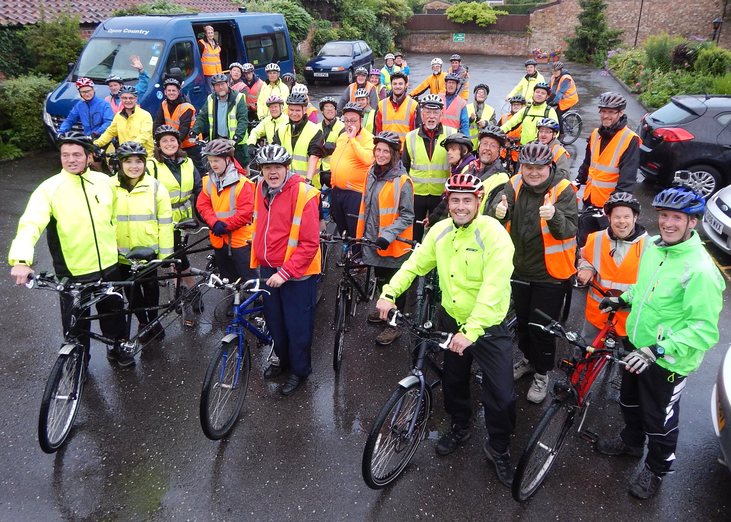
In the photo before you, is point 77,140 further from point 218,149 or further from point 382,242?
point 382,242

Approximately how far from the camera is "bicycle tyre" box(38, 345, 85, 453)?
3.94m

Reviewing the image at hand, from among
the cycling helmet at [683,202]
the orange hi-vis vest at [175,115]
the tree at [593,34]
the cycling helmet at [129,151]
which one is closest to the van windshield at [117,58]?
the orange hi-vis vest at [175,115]

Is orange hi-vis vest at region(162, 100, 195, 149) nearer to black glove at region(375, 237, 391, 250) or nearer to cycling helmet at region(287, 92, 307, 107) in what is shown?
cycling helmet at region(287, 92, 307, 107)

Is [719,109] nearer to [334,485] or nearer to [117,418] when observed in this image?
[334,485]

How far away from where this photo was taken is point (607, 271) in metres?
4.46

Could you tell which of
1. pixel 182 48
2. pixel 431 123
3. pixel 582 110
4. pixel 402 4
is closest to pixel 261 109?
pixel 182 48

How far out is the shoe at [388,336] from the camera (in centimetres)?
571

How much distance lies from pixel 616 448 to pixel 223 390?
3.11 metres

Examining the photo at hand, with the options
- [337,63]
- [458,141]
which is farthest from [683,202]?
[337,63]

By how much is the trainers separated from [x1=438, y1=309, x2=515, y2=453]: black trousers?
1.23 m

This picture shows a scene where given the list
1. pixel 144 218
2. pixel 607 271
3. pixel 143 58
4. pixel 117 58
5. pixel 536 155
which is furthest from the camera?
pixel 117 58

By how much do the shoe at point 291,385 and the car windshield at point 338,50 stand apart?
18.9 meters

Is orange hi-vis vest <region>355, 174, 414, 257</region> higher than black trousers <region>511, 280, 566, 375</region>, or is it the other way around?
orange hi-vis vest <region>355, 174, 414, 257</region>

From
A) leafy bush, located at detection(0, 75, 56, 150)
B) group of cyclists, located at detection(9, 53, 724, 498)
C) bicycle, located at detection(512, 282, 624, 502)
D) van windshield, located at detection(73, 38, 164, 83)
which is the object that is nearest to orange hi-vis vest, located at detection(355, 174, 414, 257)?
group of cyclists, located at detection(9, 53, 724, 498)
